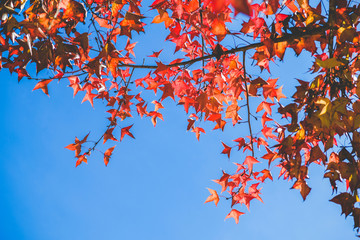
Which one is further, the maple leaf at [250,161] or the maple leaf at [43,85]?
the maple leaf at [250,161]

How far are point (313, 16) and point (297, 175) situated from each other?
1.01m

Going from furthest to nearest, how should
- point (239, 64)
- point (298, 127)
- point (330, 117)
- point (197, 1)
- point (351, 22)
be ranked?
point (239, 64) < point (197, 1) < point (298, 127) < point (351, 22) < point (330, 117)

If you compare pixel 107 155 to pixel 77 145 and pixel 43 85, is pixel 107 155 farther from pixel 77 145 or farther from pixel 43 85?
pixel 43 85

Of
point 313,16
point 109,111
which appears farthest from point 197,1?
point 109,111

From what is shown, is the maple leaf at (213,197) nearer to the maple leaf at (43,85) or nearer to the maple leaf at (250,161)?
the maple leaf at (250,161)

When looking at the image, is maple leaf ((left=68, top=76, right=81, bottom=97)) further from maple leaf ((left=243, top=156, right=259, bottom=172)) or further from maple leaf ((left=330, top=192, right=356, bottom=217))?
maple leaf ((left=330, top=192, right=356, bottom=217))

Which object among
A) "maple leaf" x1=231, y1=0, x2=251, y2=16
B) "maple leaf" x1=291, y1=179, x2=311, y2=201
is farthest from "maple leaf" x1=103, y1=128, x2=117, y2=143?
"maple leaf" x1=231, y1=0, x2=251, y2=16

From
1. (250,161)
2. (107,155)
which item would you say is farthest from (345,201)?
(107,155)

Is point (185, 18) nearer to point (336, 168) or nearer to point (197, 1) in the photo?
point (197, 1)

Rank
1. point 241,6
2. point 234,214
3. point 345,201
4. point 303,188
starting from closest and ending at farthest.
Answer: point 241,6 < point 345,201 < point 303,188 < point 234,214

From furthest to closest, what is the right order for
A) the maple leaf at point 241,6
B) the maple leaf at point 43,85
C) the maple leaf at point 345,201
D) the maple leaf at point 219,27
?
the maple leaf at point 43,85
the maple leaf at point 219,27
the maple leaf at point 345,201
the maple leaf at point 241,6

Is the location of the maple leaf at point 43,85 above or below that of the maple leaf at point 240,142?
above

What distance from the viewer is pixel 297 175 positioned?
6.16ft

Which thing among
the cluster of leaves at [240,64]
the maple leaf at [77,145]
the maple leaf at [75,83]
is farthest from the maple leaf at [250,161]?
the maple leaf at [75,83]
